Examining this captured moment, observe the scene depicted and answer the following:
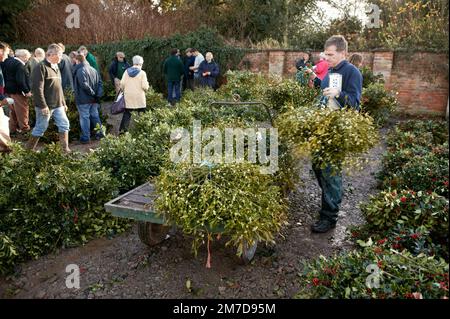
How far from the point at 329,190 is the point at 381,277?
1.69 m

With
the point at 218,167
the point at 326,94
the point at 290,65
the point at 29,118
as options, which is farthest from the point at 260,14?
→ the point at 218,167

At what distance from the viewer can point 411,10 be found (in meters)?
14.0

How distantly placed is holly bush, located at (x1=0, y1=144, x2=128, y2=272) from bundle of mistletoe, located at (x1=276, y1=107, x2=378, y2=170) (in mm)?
2335

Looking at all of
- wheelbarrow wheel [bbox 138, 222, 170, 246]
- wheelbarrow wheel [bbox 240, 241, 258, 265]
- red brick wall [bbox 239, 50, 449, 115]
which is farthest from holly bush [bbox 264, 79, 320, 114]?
red brick wall [bbox 239, 50, 449, 115]

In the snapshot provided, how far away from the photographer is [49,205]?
14.2 feet

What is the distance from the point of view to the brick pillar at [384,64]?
473 inches

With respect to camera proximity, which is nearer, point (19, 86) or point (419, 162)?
point (419, 162)

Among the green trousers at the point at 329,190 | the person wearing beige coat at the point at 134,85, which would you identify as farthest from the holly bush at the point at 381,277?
the person wearing beige coat at the point at 134,85

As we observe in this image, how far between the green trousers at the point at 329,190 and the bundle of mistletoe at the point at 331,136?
1.08ft

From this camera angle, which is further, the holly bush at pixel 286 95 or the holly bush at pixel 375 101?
the holly bush at pixel 375 101

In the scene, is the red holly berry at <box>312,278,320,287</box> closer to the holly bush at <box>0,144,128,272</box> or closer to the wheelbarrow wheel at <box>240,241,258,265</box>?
the wheelbarrow wheel at <box>240,241,258,265</box>

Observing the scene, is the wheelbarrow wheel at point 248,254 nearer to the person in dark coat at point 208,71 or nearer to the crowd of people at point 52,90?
the crowd of people at point 52,90

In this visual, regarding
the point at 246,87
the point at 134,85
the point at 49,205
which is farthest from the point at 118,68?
the point at 49,205

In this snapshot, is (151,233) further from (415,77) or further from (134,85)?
(415,77)
